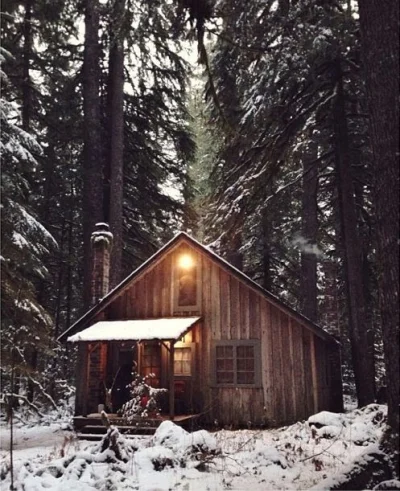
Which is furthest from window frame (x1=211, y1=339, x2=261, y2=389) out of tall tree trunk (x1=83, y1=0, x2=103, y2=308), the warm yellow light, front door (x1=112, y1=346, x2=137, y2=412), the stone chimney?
tall tree trunk (x1=83, y1=0, x2=103, y2=308)

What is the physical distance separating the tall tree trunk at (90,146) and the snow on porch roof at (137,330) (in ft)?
6.77

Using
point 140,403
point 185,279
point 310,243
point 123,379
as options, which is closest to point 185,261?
point 185,279

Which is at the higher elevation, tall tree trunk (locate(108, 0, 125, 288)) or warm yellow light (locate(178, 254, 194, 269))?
tall tree trunk (locate(108, 0, 125, 288))

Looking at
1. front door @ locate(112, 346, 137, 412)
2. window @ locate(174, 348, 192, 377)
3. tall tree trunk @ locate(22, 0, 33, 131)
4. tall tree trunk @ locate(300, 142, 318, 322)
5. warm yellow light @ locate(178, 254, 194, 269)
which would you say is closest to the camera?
window @ locate(174, 348, 192, 377)

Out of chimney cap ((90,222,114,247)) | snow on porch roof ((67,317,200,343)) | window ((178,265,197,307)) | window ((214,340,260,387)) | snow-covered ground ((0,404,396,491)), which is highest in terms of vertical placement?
chimney cap ((90,222,114,247))

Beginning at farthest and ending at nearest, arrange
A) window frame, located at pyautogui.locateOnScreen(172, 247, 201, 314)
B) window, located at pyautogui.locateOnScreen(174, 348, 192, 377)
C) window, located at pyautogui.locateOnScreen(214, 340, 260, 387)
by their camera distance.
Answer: window frame, located at pyautogui.locateOnScreen(172, 247, 201, 314) → window, located at pyautogui.locateOnScreen(174, 348, 192, 377) → window, located at pyautogui.locateOnScreen(214, 340, 260, 387)

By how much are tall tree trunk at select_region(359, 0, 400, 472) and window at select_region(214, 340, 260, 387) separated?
10.7 m

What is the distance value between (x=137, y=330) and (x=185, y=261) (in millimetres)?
2894

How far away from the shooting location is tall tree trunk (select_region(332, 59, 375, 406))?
12484 mm

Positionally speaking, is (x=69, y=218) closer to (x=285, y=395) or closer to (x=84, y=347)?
(x=84, y=347)

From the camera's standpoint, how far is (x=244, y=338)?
14.9 metres

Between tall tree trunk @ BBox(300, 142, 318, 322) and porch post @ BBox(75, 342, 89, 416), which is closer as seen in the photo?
porch post @ BBox(75, 342, 89, 416)

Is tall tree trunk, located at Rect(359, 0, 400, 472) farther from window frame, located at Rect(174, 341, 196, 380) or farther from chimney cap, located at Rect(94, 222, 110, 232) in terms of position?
chimney cap, located at Rect(94, 222, 110, 232)

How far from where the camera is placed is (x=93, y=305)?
54.9ft
